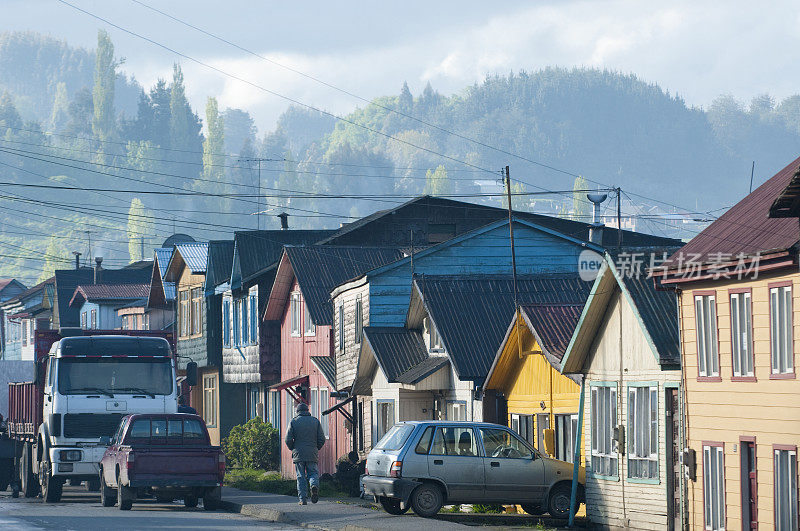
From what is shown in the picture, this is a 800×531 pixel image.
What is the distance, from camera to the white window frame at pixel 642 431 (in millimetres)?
22516

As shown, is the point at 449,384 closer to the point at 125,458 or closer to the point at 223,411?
the point at 125,458

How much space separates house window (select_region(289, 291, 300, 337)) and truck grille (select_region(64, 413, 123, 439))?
47.0 ft

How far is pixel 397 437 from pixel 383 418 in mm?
10065

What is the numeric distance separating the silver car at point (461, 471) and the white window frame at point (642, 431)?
1786 millimetres

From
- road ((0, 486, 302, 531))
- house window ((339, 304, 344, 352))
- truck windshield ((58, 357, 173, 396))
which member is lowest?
road ((0, 486, 302, 531))

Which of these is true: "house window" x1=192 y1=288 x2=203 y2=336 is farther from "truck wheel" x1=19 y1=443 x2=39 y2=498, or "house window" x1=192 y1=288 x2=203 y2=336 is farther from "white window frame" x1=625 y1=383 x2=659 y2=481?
"white window frame" x1=625 y1=383 x2=659 y2=481

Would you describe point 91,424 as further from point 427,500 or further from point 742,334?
point 742,334

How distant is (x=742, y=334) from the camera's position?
66.1ft

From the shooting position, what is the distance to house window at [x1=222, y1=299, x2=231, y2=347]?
168 ft

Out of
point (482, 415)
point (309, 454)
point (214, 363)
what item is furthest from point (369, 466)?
point (214, 363)

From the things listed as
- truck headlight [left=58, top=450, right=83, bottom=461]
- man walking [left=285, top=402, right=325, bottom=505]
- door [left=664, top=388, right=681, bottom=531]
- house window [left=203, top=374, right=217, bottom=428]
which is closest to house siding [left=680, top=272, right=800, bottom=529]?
door [left=664, top=388, right=681, bottom=531]

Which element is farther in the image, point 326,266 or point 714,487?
point 326,266

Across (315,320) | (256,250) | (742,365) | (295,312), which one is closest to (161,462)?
(742,365)

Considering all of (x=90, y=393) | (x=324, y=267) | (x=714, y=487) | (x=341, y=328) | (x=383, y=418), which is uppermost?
(x=324, y=267)
